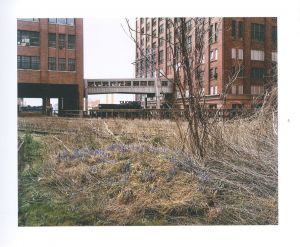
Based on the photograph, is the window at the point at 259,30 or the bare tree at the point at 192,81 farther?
the window at the point at 259,30

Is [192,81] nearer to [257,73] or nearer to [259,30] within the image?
[259,30]

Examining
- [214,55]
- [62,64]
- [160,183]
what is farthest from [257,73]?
[160,183]

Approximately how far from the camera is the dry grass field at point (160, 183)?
3629 mm

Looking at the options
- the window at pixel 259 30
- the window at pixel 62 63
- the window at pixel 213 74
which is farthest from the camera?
the window at pixel 213 74

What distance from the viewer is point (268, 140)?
182 inches

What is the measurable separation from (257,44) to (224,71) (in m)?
2.54

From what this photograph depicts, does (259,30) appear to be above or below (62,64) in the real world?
above

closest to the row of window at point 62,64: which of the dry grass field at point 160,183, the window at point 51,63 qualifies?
the window at point 51,63

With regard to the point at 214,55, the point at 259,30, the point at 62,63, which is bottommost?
the point at 62,63

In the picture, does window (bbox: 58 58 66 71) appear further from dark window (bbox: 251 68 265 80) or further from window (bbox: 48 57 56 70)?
dark window (bbox: 251 68 265 80)

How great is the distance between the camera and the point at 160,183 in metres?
4.03

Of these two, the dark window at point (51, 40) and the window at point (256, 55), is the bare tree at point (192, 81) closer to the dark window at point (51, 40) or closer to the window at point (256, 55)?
the dark window at point (51, 40)
